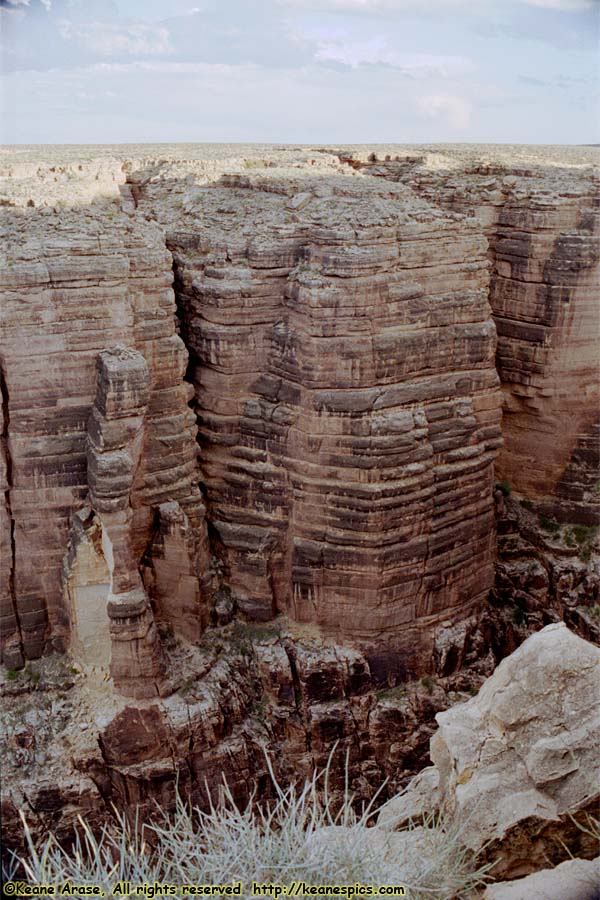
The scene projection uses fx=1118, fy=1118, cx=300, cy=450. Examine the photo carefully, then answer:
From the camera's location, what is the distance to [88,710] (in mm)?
22359

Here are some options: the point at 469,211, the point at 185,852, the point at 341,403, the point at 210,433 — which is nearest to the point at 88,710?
the point at 210,433

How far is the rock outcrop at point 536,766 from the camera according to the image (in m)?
13.5

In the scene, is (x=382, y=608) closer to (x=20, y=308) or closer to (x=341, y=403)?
(x=341, y=403)

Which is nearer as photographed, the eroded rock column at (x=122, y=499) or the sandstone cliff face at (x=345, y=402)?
the eroded rock column at (x=122, y=499)

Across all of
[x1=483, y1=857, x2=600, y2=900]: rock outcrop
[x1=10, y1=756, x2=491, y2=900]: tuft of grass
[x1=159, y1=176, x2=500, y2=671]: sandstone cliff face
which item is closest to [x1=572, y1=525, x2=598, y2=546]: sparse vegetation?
[x1=159, y1=176, x2=500, y2=671]: sandstone cliff face

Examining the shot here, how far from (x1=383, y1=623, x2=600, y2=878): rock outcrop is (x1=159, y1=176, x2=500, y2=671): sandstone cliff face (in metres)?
9.24

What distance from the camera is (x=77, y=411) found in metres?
21.3

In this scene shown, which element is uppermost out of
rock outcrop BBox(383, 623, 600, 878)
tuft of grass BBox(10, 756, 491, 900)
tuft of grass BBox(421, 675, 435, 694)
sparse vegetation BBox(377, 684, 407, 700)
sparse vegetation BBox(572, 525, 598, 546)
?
rock outcrop BBox(383, 623, 600, 878)

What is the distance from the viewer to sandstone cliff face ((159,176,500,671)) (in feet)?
74.5

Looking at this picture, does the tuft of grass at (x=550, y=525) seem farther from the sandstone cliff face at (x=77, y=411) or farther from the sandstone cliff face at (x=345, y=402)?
the sandstone cliff face at (x=77, y=411)

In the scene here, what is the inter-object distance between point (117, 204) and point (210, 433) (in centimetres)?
620

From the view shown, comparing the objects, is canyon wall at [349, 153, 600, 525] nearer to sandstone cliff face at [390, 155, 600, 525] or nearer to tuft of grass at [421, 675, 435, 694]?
sandstone cliff face at [390, 155, 600, 525]

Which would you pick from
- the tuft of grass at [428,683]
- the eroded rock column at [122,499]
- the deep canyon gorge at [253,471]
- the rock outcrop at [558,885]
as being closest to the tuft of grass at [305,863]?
the rock outcrop at [558,885]

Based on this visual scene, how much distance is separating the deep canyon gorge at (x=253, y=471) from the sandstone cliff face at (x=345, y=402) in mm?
61
